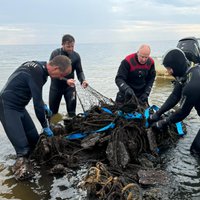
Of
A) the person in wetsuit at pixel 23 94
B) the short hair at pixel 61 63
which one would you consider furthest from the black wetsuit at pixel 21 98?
the short hair at pixel 61 63

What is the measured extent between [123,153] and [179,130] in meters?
1.79

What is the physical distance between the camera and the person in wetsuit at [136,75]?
5.73m

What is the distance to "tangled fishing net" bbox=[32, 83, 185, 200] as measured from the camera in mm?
3979

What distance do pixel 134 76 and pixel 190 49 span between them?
4.66ft

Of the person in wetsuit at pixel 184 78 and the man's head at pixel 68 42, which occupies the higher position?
the man's head at pixel 68 42

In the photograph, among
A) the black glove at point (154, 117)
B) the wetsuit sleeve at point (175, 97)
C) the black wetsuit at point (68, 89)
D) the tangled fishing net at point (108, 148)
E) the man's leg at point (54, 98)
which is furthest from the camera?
the man's leg at point (54, 98)

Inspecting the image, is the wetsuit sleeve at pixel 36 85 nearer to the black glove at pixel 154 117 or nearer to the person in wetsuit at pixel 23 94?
the person in wetsuit at pixel 23 94

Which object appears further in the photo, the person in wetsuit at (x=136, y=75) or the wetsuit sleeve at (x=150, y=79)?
the wetsuit sleeve at (x=150, y=79)

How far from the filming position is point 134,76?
602 cm

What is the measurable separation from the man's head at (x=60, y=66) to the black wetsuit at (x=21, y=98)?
0.18m

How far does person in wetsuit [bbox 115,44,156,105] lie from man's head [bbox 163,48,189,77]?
4.33ft

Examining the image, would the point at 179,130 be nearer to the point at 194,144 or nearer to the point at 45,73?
the point at 194,144

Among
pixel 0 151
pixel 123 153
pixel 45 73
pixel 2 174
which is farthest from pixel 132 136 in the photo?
pixel 0 151

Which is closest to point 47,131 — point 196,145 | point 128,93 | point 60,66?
point 60,66
